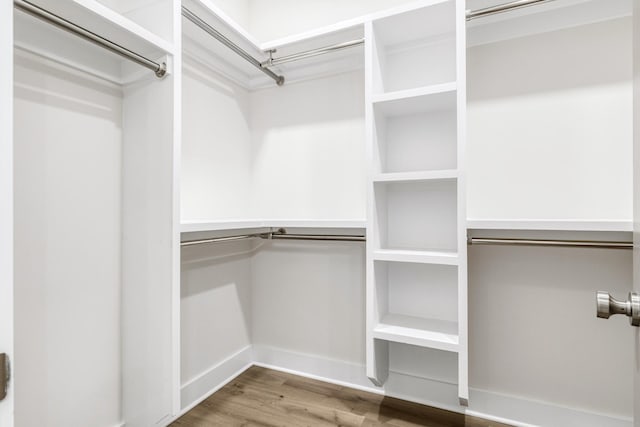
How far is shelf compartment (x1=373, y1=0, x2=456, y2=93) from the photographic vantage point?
1548mm

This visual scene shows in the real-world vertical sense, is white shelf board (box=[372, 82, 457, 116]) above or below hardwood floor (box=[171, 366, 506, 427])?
above

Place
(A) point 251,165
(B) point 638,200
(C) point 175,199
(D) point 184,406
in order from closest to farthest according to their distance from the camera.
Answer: (B) point 638,200, (C) point 175,199, (D) point 184,406, (A) point 251,165

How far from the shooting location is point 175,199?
1314 mm

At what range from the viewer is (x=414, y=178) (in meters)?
1.48

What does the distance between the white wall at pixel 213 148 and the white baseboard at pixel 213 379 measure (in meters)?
0.87

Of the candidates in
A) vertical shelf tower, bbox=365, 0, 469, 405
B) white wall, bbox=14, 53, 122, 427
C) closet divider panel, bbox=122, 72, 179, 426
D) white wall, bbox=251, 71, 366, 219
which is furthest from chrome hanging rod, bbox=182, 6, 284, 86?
vertical shelf tower, bbox=365, 0, 469, 405

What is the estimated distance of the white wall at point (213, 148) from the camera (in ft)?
5.76

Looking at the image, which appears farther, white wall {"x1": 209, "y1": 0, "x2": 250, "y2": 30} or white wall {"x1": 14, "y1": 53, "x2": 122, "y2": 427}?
white wall {"x1": 209, "y1": 0, "x2": 250, "y2": 30}

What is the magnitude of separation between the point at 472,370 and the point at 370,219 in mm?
931

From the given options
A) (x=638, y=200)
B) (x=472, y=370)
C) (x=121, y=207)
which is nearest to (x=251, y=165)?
(x=121, y=207)

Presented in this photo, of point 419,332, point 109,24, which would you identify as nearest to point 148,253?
point 109,24

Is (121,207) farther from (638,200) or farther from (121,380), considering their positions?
(638,200)

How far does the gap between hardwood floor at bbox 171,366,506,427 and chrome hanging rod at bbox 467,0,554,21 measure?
1.87 meters
